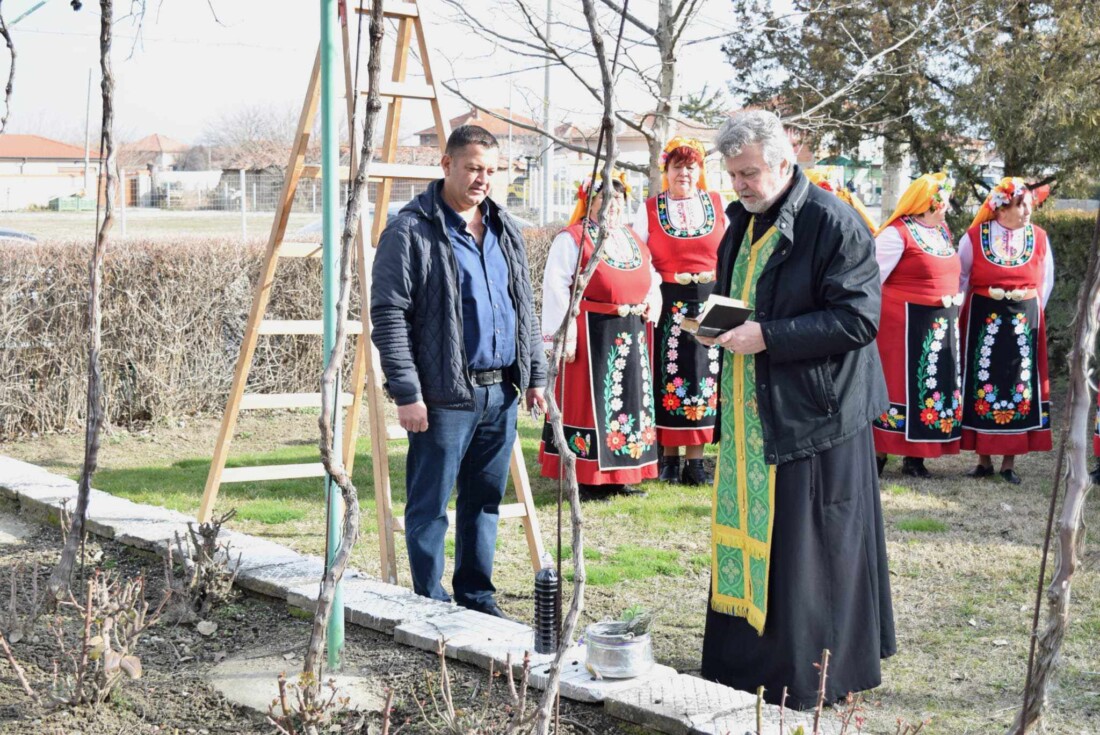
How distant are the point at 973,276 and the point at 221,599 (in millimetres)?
5268

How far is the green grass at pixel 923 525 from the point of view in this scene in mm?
6320

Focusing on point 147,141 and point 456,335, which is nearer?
point 456,335

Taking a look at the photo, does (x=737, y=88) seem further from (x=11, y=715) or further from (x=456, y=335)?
(x=11, y=715)

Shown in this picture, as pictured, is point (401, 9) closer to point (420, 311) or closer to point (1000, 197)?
point (420, 311)

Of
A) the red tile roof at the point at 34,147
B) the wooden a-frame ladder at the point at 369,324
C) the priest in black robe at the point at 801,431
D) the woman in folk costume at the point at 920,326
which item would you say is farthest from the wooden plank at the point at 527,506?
the red tile roof at the point at 34,147

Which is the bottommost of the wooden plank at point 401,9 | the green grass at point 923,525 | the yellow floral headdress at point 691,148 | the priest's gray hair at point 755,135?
the green grass at point 923,525

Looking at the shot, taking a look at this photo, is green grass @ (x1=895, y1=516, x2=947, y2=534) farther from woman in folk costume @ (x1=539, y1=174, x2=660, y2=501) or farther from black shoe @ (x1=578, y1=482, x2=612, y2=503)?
black shoe @ (x1=578, y1=482, x2=612, y2=503)

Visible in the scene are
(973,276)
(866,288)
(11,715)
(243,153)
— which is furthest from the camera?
(243,153)

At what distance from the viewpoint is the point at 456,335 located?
4262 mm

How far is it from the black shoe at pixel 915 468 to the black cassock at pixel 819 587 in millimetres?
4212

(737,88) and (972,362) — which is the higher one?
(737,88)

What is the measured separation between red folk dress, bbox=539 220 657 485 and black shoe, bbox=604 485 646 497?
13cm

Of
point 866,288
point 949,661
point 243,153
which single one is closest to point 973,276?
point 949,661

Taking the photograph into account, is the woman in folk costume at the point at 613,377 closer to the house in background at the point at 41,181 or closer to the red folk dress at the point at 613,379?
Result: the red folk dress at the point at 613,379
